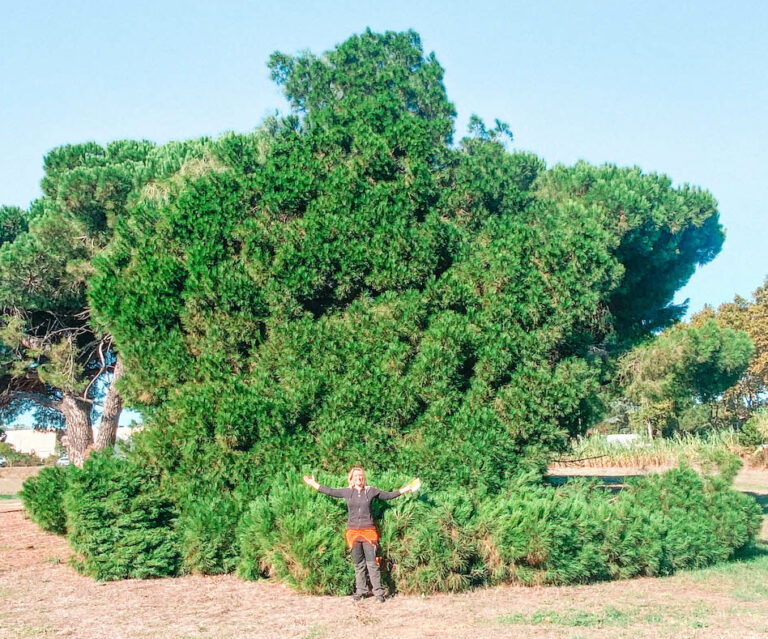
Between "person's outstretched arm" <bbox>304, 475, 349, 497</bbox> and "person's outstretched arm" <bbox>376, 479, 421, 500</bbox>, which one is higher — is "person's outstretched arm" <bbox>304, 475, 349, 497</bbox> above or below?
above

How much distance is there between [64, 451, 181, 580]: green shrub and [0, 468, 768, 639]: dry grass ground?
29cm

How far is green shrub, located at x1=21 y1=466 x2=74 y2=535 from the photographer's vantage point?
538 inches

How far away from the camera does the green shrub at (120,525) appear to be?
10.2 m

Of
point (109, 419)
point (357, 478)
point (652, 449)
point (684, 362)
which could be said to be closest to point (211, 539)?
point (357, 478)

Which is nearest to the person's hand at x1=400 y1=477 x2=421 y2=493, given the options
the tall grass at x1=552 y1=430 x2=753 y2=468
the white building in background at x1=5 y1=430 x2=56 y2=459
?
the tall grass at x1=552 y1=430 x2=753 y2=468

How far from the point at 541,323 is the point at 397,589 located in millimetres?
4476

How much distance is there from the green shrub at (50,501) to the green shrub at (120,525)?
3175 mm

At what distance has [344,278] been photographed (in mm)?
11602

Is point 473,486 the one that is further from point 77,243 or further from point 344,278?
point 77,243

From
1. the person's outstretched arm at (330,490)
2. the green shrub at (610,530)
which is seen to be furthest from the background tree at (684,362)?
the person's outstretched arm at (330,490)

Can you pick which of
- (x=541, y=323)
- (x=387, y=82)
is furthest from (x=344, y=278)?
(x=387, y=82)

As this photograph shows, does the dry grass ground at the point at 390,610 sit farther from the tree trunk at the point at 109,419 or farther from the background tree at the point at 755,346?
the background tree at the point at 755,346

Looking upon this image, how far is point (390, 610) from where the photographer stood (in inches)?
321

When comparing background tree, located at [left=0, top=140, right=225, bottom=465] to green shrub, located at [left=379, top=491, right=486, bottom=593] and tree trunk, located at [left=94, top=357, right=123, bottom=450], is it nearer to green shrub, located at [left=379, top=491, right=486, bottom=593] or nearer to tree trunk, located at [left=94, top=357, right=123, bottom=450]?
tree trunk, located at [left=94, top=357, right=123, bottom=450]
